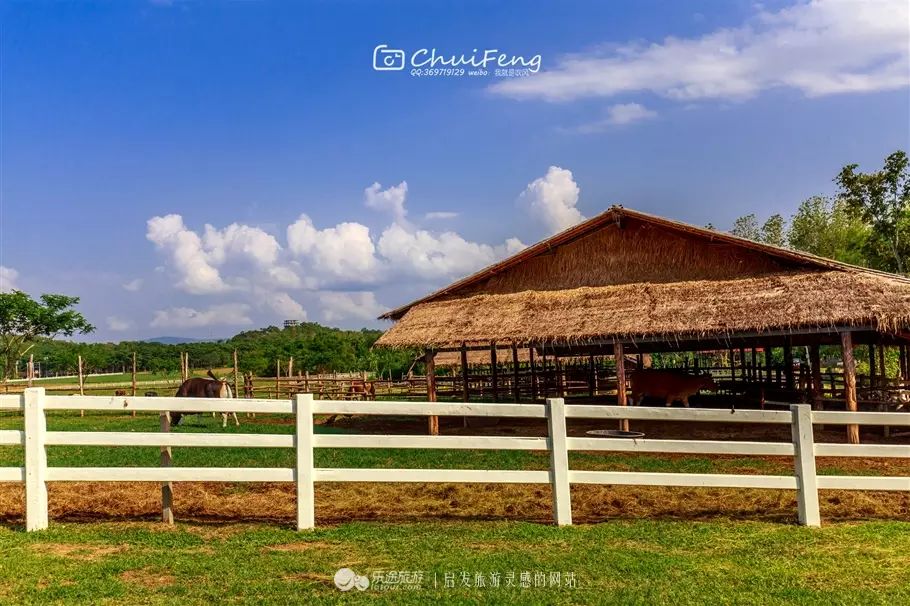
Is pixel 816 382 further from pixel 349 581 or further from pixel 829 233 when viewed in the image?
pixel 829 233

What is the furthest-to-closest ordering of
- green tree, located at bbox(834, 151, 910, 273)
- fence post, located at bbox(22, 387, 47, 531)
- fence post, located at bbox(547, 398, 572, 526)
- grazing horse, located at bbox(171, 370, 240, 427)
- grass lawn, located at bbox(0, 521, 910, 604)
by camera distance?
green tree, located at bbox(834, 151, 910, 273) → grazing horse, located at bbox(171, 370, 240, 427) → fence post, located at bbox(547, 398, 572, 526) → fence post, located at bbox(22, 387, 47, 531) → grass lawn, located at bbox(0, 521, 910, 604)

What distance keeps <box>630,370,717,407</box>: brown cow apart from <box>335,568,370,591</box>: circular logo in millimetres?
16400

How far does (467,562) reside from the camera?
210 inches

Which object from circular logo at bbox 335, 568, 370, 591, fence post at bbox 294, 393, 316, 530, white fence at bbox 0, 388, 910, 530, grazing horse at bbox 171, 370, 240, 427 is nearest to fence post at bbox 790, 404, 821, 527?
white fence at bbox 0, 388, 910, 530

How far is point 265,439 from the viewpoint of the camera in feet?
21.4

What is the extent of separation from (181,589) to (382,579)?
1304 millimetres

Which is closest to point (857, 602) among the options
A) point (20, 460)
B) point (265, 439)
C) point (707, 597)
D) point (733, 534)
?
point (707, 597)

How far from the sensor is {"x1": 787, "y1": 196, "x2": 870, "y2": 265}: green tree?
42500mm

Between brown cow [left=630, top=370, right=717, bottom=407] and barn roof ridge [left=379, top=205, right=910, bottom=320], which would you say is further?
brown cow [left=630, top=370, right=717, bottom=407]

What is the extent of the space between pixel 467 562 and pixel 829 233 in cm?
4602

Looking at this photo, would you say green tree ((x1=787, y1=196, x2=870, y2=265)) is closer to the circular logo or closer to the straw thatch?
the straw thatch

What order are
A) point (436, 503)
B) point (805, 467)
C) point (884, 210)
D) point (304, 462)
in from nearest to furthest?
point (304, 462) → point (805, 467) → point (436, 503) → point (884, 210)

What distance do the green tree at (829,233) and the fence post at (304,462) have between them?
42110 millimetres

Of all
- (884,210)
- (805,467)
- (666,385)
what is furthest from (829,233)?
(805,467)
